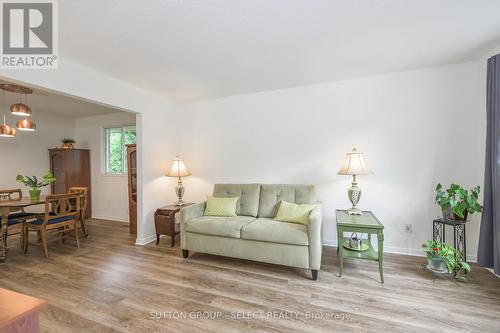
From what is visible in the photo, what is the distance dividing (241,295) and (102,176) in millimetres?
4577

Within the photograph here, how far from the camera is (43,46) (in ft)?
6.75

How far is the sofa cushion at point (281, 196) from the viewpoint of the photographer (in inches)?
113

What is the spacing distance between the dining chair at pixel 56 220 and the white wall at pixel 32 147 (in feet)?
6.84

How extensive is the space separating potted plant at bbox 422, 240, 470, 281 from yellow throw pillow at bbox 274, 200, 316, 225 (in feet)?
4.10

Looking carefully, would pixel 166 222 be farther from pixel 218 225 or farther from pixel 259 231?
pixel 259 231

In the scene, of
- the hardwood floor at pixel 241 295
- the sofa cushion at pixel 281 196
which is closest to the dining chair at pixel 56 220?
the hardwood floor at pixel 241 295

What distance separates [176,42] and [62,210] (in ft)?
9.84

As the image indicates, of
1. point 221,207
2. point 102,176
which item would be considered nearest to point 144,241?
point 221,207

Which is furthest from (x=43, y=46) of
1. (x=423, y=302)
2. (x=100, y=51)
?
(x=423, y=302)

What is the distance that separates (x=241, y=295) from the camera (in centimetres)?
193

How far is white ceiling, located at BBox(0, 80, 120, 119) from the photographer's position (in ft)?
11.8

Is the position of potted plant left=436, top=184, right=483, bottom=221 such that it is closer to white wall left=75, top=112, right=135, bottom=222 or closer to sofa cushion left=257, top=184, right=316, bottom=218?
sofa cushion left=257, top=184, right=316, bottom=218

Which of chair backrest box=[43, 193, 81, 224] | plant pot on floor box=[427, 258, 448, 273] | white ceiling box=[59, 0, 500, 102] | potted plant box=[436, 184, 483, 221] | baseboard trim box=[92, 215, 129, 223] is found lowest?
baseboard trim box=[92, 215, 129, 223]

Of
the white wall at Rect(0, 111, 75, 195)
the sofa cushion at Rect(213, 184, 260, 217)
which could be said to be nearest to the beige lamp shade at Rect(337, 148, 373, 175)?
the sofa cushion at Rect(213, 184, 260, 217)
